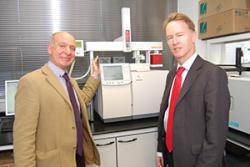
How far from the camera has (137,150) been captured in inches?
73.7

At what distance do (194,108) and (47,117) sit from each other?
846 millimetres

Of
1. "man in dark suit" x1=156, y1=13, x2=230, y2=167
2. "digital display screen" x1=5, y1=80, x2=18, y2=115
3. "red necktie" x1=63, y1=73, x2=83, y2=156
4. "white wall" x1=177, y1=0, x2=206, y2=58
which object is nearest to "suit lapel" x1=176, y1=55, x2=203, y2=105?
"man in dark suit" x1=156, y1=13, x2=230, y2=167

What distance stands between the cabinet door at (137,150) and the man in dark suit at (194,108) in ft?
1.75

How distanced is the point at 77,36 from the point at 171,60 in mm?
1325

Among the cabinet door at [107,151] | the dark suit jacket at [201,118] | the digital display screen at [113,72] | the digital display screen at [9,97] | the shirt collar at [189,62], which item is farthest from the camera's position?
the digital display screen at [9,97]

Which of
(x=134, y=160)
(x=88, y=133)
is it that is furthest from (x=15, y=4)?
(x=134, y=160)

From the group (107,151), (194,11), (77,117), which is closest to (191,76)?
(77,117)

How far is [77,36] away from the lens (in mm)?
2561

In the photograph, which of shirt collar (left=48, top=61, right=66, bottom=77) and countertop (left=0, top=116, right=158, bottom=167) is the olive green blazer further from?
countertop (left=0, top=116, right=158, bottom=167)

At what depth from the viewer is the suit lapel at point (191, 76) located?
1.21 m

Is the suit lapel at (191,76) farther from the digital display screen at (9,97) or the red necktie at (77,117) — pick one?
the digital display screen at (9,97)

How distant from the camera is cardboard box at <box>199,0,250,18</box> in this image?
6.24 feet

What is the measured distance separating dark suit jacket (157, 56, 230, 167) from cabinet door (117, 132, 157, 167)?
0.62m

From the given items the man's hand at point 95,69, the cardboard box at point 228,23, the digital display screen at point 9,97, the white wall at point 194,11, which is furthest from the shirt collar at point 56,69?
the white wall at point 194,11
